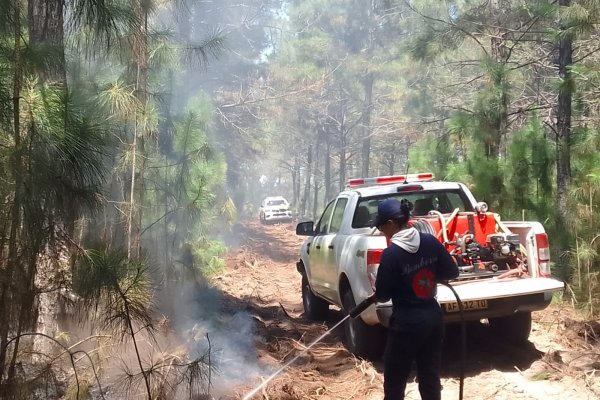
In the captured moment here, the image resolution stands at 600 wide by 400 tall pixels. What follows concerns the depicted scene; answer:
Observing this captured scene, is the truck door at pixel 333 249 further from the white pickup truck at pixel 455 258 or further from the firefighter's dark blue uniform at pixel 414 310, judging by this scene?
the firefighter's dark blue uniform at pixel 414 310

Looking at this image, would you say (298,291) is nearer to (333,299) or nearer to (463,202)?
(333,299)

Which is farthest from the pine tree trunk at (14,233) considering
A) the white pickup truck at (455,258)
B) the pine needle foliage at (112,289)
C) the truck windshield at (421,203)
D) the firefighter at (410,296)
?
the truck windshield at (421,203)

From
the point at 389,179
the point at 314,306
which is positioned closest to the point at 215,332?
the point at 314,306

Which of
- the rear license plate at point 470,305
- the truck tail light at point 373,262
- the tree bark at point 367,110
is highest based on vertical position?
the tree bark at point 367,110

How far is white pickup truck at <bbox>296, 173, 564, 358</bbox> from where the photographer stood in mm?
6066

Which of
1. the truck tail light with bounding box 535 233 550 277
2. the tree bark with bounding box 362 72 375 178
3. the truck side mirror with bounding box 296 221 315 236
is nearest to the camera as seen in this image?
the truck tail light with bounding box 535 233 550 277

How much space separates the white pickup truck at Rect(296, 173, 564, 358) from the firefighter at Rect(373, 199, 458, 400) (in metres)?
1.53

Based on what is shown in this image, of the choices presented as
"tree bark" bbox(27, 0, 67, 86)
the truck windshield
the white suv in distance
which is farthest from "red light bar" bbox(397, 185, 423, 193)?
the white suv in distance

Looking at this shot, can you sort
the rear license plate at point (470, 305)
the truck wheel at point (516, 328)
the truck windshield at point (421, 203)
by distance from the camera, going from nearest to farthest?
1. the rear license plate at point (470, 305)
2. the truck wheel at point (516, 328)
3. the truck windshield at point (421, 203)

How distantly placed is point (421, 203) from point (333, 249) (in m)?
1.23

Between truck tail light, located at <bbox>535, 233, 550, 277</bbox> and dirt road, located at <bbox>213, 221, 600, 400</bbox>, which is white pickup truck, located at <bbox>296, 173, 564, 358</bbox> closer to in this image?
truck tail light, located at <bbox>535, 233, 550, 277</bbox>

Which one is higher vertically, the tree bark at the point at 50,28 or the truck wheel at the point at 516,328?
the tree bark at the point at 50,28

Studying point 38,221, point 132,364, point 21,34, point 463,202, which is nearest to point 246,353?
point 132,364

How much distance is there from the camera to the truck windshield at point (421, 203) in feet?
24.6
